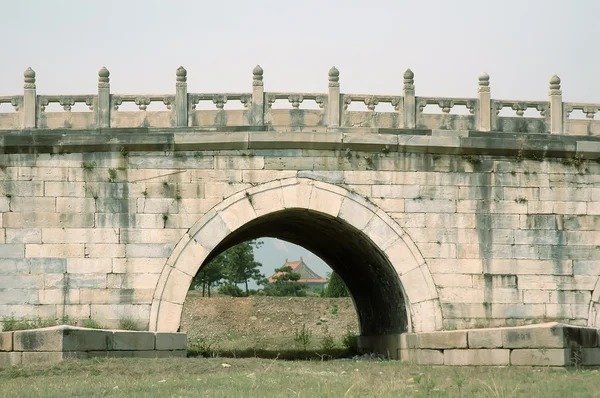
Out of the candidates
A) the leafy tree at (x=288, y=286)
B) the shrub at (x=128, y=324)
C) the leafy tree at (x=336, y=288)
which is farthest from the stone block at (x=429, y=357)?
the leafy tree at (x=288, y=286)

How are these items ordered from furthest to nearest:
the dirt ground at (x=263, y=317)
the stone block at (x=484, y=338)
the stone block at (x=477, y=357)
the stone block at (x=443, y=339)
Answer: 1. the dirt ground at (x=263, y=317)
2. the stone block at (x=443, y=339)
3. the stone block at (x=484, y=338)
4. the stone block at (x=477, y=357)

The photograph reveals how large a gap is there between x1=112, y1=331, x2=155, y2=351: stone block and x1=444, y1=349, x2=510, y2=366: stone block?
4.70 meters

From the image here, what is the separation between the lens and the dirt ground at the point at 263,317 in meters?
27.9

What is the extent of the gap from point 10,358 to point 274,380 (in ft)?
14.9

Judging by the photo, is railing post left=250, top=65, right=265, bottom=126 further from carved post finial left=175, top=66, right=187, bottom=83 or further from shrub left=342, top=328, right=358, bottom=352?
shrub left=342, top=328, right=358, bottom=352

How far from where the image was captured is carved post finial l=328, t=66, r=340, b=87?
16.2 meters

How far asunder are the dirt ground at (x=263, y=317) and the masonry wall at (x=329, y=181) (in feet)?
39.1

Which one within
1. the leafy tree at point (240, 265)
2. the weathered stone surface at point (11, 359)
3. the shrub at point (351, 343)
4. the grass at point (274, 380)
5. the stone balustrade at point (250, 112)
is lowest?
the shrub at point (351, 343)

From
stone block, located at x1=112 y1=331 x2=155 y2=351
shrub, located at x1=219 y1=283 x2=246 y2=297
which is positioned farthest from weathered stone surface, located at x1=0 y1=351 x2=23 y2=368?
shrub, located at x1=219 y1=283 x2=246 y2=297

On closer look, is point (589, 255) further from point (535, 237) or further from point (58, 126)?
point (58, 126)

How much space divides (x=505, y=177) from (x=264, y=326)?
13531 millimetres

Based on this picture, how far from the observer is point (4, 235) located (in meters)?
15.4

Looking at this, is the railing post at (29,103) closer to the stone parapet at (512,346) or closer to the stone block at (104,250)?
the stone block at (104,250)

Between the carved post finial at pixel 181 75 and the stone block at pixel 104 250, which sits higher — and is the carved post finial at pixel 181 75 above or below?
above
